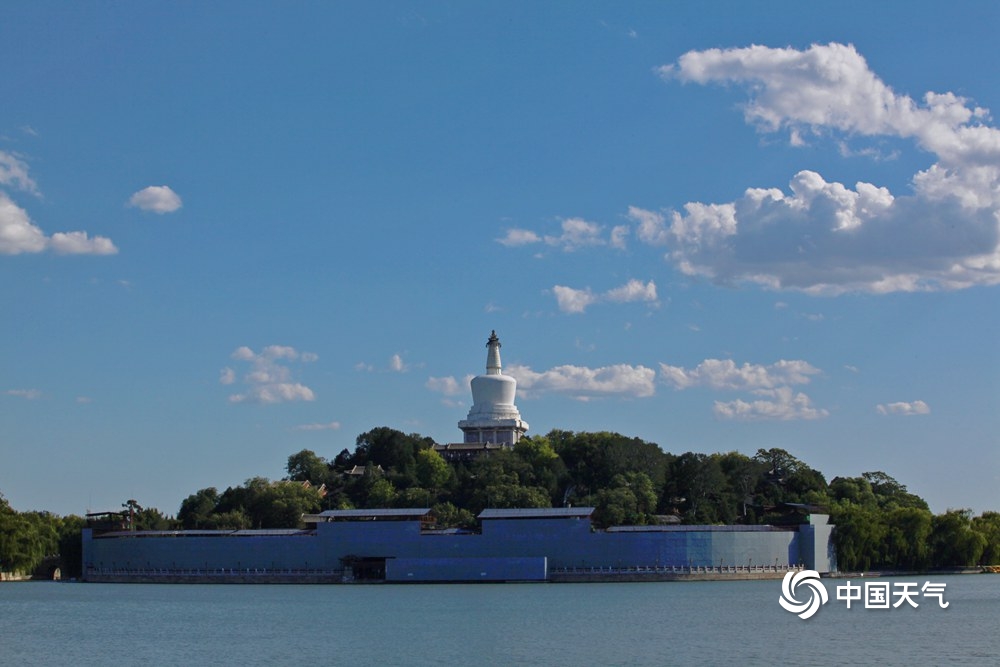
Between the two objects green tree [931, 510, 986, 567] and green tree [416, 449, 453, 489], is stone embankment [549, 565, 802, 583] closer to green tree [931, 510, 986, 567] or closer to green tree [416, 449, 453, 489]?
green tree [931, 510, 986, 567]

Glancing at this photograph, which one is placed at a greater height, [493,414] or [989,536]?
[493,414]

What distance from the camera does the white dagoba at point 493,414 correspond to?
459ft

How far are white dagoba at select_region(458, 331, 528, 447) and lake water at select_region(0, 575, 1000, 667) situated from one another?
55668 mm

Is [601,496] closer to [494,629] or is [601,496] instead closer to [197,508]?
[197,508]

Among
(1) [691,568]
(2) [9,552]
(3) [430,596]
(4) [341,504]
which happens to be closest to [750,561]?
(1) [691,568]

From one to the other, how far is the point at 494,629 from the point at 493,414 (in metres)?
83.9

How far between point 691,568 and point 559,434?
3554cm

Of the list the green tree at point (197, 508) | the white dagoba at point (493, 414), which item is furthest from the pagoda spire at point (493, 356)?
the green tree at point (197, 508)

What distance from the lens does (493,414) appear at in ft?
462

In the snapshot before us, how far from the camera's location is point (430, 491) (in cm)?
11669

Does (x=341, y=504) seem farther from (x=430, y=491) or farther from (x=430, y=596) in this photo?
(x=430, y=596)

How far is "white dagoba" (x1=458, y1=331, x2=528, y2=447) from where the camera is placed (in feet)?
459

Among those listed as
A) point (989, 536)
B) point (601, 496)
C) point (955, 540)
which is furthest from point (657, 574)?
point (989, 536)

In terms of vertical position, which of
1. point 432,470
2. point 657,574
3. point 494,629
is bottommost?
point 494,629
